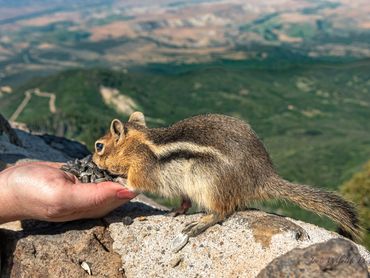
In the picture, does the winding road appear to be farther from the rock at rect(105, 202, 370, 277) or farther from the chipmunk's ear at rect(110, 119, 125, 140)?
the rock at rect(105, 202, 370, 277)

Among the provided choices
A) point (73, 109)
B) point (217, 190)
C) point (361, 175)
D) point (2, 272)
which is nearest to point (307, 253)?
point (217, 190)

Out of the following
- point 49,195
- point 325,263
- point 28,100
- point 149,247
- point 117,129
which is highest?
point 117,129

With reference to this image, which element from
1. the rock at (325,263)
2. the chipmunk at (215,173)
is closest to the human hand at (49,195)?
the chipmunk at (215,173)

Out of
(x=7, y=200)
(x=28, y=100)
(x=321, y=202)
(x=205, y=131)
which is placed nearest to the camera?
(x=7, y=200)

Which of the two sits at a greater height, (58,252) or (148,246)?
(58,252)

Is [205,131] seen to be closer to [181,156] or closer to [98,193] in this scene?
[181,156]

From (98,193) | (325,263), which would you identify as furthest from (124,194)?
(325,263)
